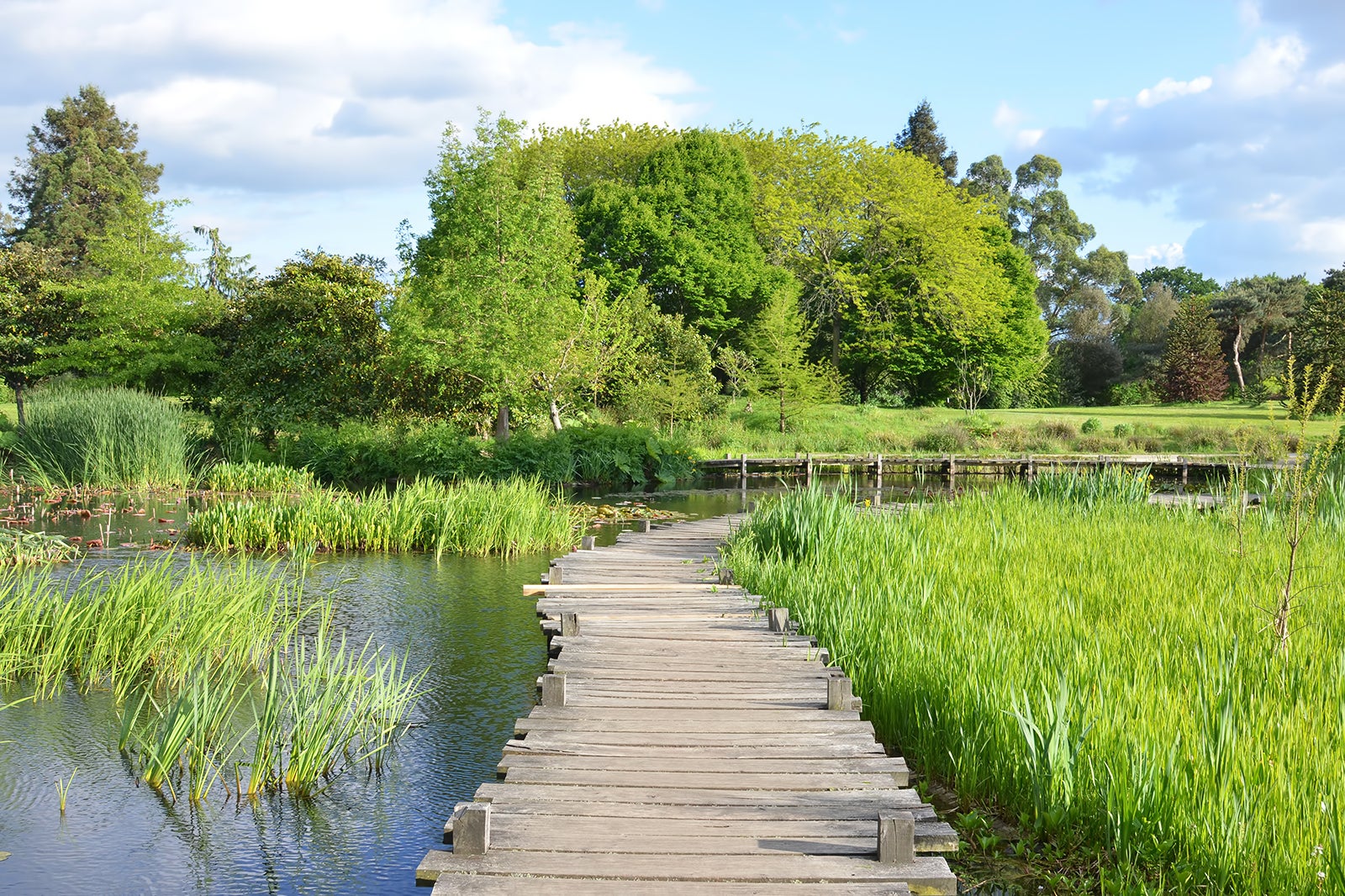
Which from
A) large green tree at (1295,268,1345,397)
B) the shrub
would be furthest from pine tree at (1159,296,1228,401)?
the shrub

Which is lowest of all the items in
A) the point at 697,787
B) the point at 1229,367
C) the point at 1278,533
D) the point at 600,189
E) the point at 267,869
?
the point at 267,869

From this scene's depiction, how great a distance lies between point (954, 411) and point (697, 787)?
30.5 metres

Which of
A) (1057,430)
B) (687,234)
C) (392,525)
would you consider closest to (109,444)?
(392,525)

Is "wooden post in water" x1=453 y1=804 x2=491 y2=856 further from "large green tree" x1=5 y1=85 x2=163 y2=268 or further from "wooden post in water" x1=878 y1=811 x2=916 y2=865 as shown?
"large green tree" x1=5 y1=85 x2=163 y2=268

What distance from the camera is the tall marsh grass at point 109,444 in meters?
18.8

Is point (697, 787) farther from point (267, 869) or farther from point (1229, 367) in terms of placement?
point (1229, 367)

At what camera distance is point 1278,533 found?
9906mm

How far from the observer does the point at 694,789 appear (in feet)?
15.4

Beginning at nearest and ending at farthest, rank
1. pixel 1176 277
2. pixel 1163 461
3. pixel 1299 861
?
pixel 1299 861, pixel 1163 461, pixel 1176 277

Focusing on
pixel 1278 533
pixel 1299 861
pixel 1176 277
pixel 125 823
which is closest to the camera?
pixel 1299 861

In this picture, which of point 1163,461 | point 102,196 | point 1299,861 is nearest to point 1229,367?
point 1163,461

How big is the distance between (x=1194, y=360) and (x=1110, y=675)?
131 ft

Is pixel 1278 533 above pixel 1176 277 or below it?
below

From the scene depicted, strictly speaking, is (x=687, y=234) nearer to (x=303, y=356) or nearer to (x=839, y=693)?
(x=303, y=356)
